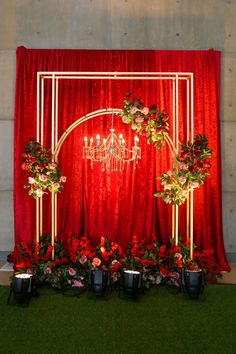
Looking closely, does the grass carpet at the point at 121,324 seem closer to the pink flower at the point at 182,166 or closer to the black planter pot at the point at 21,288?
the black planter pot at the point at 21,288

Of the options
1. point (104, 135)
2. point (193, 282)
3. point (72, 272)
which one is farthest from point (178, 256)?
point (104, 135)

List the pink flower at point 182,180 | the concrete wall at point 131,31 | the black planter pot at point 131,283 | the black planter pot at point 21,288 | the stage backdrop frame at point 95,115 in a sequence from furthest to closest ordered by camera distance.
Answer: the concrete wall at point 131,31
the stage backdrop frame at point 95,115
the pink flower at point 182,180
the black planter pot at point 131,283
the black planter pot at point 21,288

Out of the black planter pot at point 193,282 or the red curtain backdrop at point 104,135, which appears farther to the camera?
the red curtain backdrop at point 104,135

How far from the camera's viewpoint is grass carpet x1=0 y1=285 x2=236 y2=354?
290cm

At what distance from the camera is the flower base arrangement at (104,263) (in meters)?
4.18

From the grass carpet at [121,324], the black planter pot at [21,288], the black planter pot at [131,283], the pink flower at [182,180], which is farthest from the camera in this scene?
the pink flower at [182,180]

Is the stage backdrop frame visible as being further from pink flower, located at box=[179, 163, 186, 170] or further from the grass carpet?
the grass carpet

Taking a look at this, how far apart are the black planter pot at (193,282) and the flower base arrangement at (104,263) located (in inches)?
7.6

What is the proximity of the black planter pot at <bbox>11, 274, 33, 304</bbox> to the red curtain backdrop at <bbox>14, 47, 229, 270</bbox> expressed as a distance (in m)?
1.49

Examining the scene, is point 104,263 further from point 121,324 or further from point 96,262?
point 121,324

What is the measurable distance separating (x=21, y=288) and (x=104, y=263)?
111 cm

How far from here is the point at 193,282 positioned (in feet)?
12.6

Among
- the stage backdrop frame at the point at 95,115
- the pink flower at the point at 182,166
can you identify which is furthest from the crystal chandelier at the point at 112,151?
the pink flower at the point at 182,166

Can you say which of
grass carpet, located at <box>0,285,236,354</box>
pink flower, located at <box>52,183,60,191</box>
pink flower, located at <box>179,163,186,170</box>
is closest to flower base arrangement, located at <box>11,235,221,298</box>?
grass carpet, located at <box>0,285,236,354</box>
